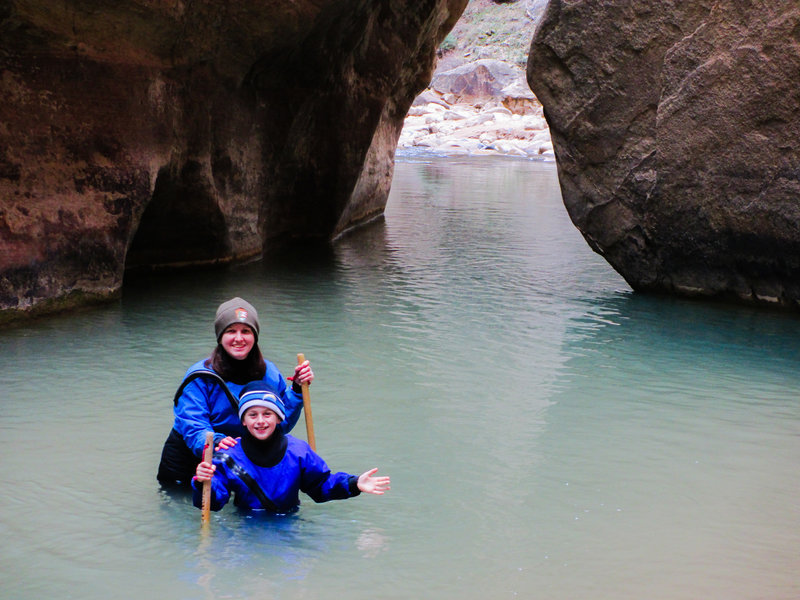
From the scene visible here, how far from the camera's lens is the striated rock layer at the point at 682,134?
336 inches

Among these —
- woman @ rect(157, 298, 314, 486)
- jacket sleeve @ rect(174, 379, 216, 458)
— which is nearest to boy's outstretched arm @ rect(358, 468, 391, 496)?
woman @ rect(157, 298, 314, 486)

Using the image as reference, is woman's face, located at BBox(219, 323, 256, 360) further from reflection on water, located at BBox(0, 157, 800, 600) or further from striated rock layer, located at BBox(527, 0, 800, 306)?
striated rock layer, located at BBox(527, 0, 800, 306)

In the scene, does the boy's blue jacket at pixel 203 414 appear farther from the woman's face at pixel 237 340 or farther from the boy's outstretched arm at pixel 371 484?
the boy's outstretched arm at pixel 371 484

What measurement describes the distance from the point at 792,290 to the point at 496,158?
34.6 m

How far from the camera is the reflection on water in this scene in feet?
13.6

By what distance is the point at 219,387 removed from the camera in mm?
4676

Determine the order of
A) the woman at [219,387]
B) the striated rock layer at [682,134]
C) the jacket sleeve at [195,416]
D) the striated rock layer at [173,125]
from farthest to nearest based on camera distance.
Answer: the striated rock layer at [682,134] → the striated rock layer at [173,125] → the woman at [219,387] → the jacket sleeve at [195,416]

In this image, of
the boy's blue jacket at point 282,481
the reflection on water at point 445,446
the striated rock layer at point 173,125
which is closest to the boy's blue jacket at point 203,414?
the boy's blue jacket at point 282,481

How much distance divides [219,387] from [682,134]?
6.03 meters

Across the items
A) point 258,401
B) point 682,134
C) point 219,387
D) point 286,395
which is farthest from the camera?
point 682,134

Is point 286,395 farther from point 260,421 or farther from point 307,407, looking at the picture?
point 260,421

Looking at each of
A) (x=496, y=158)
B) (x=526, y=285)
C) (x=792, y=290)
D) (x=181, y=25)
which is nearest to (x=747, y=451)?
(x=792, y=290)

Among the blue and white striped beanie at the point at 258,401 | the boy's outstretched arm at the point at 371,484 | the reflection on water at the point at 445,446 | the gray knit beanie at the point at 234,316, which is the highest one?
the gray knit beanie at the point at 234,316

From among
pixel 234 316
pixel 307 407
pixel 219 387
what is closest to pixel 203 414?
pixel 219 387
